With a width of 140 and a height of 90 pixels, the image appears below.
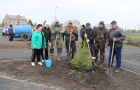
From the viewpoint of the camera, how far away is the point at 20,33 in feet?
53.4

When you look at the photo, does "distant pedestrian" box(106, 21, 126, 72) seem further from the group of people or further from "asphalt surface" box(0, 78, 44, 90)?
"asphalt surface" box(0, 78, 44, 90)

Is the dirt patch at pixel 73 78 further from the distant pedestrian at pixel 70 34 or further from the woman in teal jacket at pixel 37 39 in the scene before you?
the distant pedestrian at pixel 70 34

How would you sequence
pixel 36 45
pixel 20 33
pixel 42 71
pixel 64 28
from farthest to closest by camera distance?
pixel 20 33 < pixel 64 28 < pixel 36 45 < pixel 42 71

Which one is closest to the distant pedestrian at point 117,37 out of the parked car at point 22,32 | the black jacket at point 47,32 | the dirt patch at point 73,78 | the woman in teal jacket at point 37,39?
the dirt patch at point 73,78

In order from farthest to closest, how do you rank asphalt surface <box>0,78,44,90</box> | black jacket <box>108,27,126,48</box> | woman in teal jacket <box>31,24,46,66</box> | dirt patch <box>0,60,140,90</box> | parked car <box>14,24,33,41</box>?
parked car <box>14,24,33,41</box> → woman in teal jacket <box>31,24,46,66</box> → black jacket <box>108,27,126,48</box> → dirt patch <box>0,60,140,90</box> → asphalt surface <box>0,78,44,90</box>

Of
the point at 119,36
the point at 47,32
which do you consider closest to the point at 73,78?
the point at 119,36

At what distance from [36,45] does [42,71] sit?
1.24 m

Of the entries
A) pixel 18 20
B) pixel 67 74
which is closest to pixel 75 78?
pixel 67 74

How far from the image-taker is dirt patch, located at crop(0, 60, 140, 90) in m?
4.15

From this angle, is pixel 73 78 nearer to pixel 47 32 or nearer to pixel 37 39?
pixel 37 39

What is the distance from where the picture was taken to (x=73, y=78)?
457 centimetres

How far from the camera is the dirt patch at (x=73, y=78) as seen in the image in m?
4.15

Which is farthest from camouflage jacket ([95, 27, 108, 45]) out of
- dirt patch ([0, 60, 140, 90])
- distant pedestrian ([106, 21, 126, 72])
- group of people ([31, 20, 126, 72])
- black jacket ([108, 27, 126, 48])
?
dirt patch ([0, 60, 140, 90])

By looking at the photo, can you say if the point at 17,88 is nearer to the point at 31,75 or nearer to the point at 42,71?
the point at 31,75
